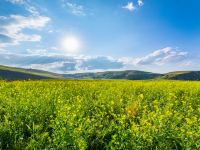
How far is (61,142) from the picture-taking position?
583 centimetres

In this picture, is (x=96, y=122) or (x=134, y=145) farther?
(x=96, y=122)

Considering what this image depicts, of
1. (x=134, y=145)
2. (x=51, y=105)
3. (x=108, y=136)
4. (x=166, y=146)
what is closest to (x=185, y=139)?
(x=166, y=146)

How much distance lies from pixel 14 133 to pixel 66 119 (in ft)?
5.37

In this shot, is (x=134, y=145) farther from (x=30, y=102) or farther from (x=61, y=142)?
(x=30, y=102)

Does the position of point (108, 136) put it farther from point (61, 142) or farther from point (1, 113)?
point (1, 113)

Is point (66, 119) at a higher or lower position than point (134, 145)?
higher

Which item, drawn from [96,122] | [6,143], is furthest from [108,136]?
[6,143]

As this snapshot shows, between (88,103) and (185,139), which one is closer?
(185,139)

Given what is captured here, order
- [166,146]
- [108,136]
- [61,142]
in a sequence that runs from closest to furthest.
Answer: [61,142]
[166,146]
[108,136]

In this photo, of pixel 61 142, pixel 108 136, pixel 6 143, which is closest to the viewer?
pixel 61 142

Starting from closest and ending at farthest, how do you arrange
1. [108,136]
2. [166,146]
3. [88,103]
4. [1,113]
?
[166,146] → [108,136] → [1,113] → [88,103]

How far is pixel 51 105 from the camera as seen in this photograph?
31.7ft

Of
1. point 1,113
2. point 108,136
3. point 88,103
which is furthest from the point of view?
point 88,103

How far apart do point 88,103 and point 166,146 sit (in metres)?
4.82
